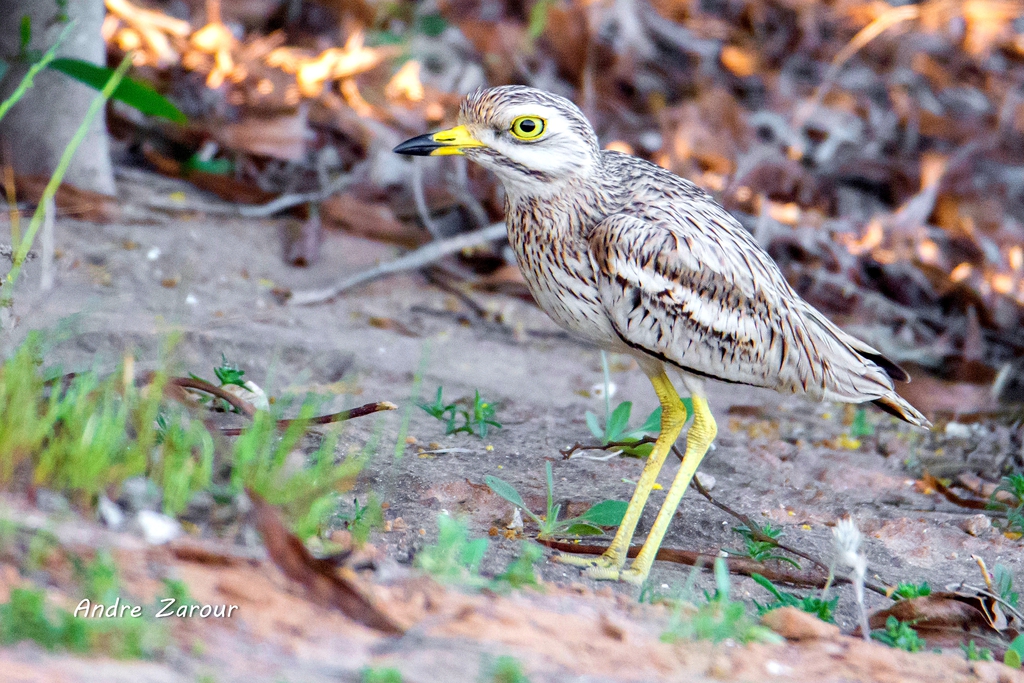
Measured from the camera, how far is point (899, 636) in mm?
2629

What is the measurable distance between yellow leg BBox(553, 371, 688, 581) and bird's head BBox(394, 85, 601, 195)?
799mm

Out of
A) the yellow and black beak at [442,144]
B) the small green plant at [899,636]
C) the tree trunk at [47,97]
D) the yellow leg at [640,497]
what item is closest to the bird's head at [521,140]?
the yellow and black beak at [442,144]

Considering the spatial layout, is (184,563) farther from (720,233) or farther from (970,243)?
(970,243)

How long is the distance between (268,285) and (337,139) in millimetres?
1436

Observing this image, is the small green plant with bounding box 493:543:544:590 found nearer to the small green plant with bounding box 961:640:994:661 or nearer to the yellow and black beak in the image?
the small green plant with bounding box 961:640:994:661

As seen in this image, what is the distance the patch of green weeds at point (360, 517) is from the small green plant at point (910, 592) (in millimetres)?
1476

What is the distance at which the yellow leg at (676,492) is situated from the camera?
119 inches

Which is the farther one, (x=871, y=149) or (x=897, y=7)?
(x=897, y=7)

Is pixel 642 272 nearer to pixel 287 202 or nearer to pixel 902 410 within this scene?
pixel 902 410

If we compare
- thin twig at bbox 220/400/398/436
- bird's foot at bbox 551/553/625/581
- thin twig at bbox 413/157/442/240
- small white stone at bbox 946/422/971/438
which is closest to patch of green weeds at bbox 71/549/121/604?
thin twig at bbox 220/400/398/436

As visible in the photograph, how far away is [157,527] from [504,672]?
0.84 metres

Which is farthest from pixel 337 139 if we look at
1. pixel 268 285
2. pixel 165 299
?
pixel 165 299

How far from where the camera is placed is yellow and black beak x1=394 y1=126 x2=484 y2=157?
3260 mm

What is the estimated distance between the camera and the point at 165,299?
450 cm
